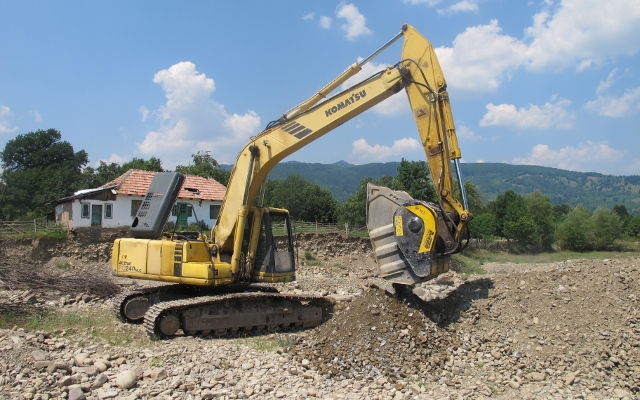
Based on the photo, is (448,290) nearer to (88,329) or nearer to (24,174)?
(88,329)

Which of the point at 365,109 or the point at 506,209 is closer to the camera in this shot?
the point at 365,109

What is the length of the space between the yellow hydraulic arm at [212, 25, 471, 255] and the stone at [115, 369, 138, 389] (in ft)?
11.6

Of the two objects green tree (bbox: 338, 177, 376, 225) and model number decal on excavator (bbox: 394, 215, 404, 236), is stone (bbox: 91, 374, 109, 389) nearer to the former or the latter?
model number decal on excavator (bbox: 394, 215, 404, 236)

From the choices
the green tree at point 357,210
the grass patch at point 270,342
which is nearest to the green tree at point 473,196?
the green tree at point 357,210

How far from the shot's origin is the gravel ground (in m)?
6.58

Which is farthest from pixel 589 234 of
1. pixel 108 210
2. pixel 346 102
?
pixel 346 102

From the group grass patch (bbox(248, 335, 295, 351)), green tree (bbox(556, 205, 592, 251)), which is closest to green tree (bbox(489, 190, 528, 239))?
green tree (bbox(556, 205, 592, 251))

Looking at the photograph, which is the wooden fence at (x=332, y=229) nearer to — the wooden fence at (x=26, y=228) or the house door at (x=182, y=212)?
the wooden fence at (x=26, y=228)

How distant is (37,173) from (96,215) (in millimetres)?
27852

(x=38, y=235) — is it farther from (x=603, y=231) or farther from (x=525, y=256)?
(x=603, y=231)

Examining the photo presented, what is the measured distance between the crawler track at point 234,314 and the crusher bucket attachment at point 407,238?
210 cm

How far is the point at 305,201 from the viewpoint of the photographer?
55.9m

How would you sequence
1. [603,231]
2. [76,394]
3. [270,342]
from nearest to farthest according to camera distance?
[76,394] → [270,342] → [603,231]

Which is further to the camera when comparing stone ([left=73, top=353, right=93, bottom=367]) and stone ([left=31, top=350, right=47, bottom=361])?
stone ([left=73, top=353, right=93, bottom=367])
